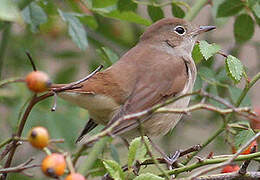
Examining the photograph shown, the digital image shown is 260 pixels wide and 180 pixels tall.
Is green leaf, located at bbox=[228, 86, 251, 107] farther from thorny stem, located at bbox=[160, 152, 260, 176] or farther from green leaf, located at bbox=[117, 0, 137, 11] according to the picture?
thorny stem, located at bbox=[160, 152, 260, 176]

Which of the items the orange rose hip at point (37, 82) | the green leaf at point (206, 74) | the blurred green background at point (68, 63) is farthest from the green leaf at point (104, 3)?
the orange rose hip at point (37, 82)

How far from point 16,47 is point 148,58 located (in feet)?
3.34

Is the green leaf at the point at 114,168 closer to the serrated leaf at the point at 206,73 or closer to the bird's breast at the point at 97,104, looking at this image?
the bird's breast at the point at 97,104

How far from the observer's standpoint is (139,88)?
8.68 feet

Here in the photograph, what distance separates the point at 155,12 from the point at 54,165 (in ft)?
5.28

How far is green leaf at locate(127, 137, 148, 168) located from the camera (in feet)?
5.52

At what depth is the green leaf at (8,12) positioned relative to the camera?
115cm

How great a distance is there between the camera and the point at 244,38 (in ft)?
9.36

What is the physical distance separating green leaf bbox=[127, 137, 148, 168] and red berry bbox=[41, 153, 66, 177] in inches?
13.6

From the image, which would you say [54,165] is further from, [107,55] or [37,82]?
[107,55]

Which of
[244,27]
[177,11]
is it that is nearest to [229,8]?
[244,27]

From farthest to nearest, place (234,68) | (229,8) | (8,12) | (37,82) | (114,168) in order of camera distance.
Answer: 1. (229,8)
2. (234,68)
3. (114,168)
4. (37,82)
5. (8,12)

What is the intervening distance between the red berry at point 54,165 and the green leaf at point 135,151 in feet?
1.14

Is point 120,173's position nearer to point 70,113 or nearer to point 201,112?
point 70,113
